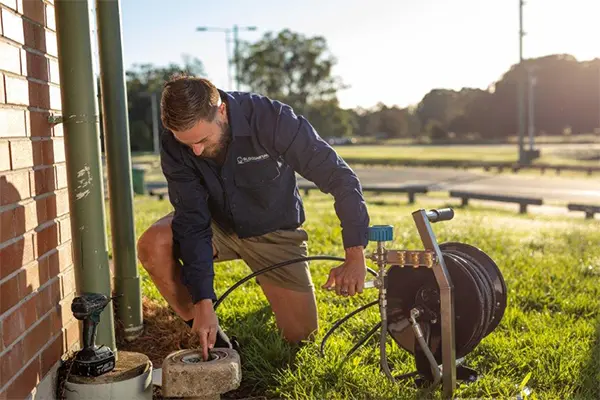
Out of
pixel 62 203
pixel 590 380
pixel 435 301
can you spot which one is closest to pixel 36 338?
pixel 62 203

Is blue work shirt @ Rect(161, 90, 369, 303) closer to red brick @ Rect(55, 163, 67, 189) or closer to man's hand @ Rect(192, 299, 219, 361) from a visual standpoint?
man's hand @ Rect(192, 299, 219, 361)

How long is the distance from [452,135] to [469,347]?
67.0 meters

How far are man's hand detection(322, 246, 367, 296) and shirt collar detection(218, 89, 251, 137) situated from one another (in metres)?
0.86

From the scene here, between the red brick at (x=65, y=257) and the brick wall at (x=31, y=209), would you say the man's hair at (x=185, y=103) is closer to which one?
the brick wall at (x=31, y=209)

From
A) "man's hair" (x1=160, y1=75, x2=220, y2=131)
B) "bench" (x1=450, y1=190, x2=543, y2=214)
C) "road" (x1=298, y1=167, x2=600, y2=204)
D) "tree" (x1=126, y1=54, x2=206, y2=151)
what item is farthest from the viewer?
"tree" (x1=126, y1=54, x2=206, y2=151)

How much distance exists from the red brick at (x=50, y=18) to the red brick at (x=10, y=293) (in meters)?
1.06

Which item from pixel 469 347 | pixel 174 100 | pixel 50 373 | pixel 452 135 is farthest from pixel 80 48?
pixel 452 135

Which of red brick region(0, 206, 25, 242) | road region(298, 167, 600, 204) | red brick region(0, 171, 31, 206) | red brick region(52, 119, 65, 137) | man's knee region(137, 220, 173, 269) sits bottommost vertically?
road region(298, 167, 600, 204)

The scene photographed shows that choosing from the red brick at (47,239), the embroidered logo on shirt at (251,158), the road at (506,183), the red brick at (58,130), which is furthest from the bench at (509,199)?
the red brick at (47,239)

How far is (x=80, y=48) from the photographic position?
284cm

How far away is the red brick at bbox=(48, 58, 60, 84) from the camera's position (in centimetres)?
291

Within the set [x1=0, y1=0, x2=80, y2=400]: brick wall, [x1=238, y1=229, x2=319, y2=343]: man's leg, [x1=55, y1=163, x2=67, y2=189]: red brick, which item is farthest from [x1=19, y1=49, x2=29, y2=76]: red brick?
[x1=238, y1=229, x2=319, y2=343]: man's leg

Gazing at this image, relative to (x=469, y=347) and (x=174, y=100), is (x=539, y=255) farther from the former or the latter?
(x=174, y=100)

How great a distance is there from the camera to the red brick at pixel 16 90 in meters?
2.43
